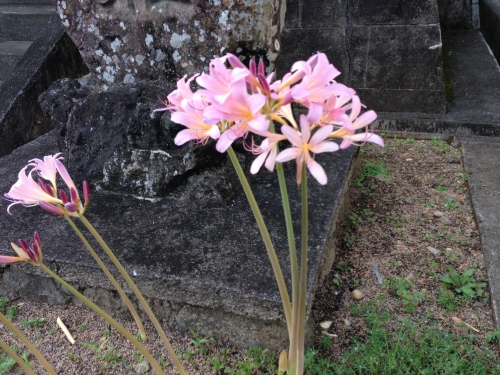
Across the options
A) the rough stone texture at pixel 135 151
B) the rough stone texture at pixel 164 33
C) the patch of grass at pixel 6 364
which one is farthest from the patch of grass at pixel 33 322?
the rough stone texture at pixel 164 33

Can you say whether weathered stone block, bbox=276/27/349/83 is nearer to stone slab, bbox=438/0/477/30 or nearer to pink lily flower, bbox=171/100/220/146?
stone slab, bbox=438/0/477/30

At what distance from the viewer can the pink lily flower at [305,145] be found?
78 centimetres

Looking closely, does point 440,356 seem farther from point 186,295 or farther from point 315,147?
point 315,147

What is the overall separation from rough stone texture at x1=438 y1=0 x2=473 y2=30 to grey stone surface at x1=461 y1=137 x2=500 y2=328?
3.27 metres

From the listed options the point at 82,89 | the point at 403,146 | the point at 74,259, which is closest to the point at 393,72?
the point at 403,146

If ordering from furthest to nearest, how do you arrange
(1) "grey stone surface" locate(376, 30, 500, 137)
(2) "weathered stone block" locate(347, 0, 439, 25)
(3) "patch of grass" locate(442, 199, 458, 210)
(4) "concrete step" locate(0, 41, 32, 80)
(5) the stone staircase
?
(5) the stone staircase, (4) "concrete step" locate(0, 41, 32, 80), (2) "weathered stone block" locate(347, 0, 439, 25), (1) "grey stone surface" locate(376, 30, 500, 137), (3) "patch of grass" locate(442, 199, 458, 210)

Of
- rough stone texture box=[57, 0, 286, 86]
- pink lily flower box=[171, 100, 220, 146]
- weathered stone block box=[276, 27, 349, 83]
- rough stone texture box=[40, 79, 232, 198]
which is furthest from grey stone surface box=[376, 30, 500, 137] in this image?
pink lily flower box=[171, 100, 220, 146]

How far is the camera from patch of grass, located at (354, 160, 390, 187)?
11.0 feet

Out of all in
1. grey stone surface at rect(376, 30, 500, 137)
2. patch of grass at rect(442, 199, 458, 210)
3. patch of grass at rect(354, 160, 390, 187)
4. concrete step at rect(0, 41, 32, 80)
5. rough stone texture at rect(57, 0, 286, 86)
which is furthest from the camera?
concrete step at rect(0, 41, 32, 80)

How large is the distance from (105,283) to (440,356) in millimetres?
1393

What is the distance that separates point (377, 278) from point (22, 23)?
4610 millimetres

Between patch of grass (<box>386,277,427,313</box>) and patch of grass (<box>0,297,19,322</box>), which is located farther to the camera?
patch of grass (<box>0,297,19,322</box>)

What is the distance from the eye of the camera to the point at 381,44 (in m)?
4.34

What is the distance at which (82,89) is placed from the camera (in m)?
2.85
